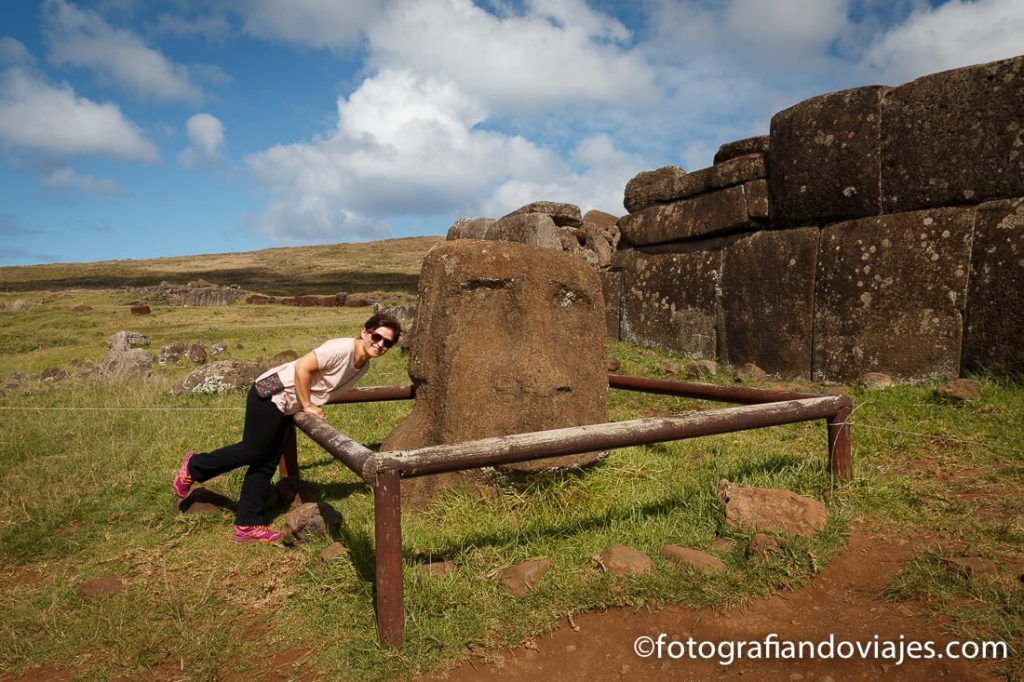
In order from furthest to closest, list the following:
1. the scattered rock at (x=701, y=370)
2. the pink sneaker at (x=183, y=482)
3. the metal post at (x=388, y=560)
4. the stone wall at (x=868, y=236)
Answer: the scattered rock at (x=701, y=370) → the stone wall at (x=868, y=236) → the pink sneaker at (x=183, y=482) → the metal post at (x=388, y=560)

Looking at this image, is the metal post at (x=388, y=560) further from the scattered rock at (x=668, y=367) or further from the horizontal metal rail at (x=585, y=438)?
the scattered rock at (x=668, y=367)

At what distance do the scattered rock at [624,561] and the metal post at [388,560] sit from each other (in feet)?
3.44

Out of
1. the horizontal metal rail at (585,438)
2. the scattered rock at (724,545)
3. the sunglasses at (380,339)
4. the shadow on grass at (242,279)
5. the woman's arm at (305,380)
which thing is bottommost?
the scattered rock at (724,545)

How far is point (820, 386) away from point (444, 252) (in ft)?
15.1

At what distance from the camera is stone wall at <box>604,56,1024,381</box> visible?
19.4ft

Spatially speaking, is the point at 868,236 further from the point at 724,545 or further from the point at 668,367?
the point at 724,545

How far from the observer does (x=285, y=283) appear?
4078 centimetres

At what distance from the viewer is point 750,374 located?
784 centimetres

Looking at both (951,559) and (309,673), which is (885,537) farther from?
(309,673)

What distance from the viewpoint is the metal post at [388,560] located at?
9.17 ft

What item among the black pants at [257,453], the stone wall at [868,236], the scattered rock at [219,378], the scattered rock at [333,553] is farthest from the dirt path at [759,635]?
the scattered rock at [219,378]

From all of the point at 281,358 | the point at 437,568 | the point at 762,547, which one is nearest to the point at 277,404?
the point at 437,568

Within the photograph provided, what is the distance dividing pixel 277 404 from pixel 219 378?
501 cm

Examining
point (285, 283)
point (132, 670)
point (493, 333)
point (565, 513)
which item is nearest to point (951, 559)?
point (565, 513)
